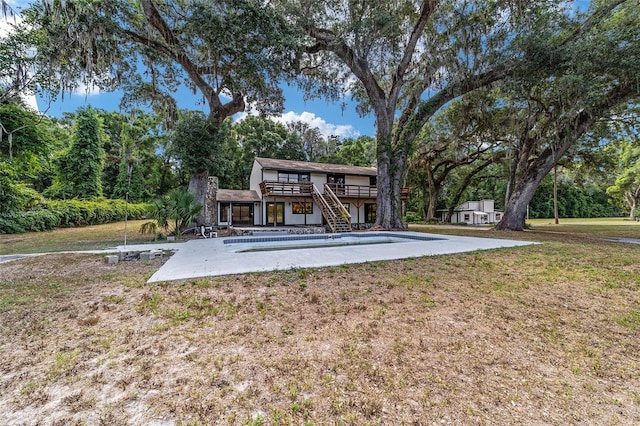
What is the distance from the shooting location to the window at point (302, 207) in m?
18.1

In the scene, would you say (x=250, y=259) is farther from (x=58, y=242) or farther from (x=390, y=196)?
(x=390, y=196)

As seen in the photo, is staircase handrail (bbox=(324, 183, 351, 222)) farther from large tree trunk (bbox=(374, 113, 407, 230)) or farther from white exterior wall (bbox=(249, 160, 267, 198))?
white exterior wall (bbox=(249, 160, 267, 198))

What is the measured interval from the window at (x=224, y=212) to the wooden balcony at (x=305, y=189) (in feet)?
8.57

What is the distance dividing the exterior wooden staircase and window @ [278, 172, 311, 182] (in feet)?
3.22

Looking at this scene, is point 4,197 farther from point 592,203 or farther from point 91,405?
point 592,203

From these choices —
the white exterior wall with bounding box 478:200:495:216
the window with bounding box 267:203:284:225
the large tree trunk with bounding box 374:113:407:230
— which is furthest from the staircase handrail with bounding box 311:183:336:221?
the white exterior wall with bounding box 478:200:495:216

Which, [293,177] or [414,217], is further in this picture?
[414,217]

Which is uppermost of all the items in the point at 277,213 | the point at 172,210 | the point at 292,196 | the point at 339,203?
the point at 292,196

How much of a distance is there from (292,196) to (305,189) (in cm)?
101

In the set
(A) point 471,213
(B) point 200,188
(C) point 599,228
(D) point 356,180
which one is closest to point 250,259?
(B) point 200,188

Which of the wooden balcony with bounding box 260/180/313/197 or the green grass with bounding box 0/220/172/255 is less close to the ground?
the wooden balcony with bounding box 260/180/313/197

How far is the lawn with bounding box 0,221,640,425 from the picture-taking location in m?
1.79

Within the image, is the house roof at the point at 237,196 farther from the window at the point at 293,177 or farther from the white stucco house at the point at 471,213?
the white stucco house at the point at 471,213

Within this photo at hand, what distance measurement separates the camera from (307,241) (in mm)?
10945
